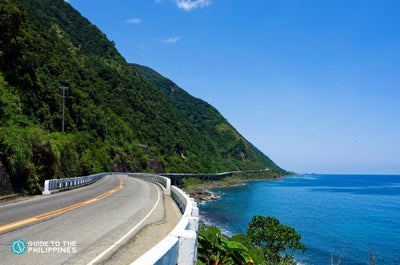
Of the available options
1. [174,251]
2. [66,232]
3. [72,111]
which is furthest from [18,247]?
[72,111]

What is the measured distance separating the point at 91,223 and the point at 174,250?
6466 mm

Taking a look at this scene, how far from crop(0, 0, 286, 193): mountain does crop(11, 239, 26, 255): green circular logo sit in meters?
12.0

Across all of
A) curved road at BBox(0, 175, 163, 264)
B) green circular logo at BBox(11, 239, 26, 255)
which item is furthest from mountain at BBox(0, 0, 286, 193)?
green circular logo at BBox(11, 239, 26, 255)

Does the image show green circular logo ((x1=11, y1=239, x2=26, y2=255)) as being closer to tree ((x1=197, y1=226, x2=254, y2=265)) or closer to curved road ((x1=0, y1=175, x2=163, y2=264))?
curved road ((x1=0, y1=175, x2=163, y2=264))

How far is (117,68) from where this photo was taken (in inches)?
5251

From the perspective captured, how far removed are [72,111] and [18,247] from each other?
6078 cm

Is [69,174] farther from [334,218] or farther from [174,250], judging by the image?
[334,218]

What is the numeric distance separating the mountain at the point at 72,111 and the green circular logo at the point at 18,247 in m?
12.0

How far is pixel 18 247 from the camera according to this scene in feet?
23.4

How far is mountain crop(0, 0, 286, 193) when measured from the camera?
23.7m

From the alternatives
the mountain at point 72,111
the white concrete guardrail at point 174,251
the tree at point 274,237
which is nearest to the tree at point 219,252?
the white concrete guardrail at point 174,251

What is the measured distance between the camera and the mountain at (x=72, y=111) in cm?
2369

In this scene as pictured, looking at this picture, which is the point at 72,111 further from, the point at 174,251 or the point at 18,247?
the point at 174,251

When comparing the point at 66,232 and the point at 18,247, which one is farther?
the point at 66,232
